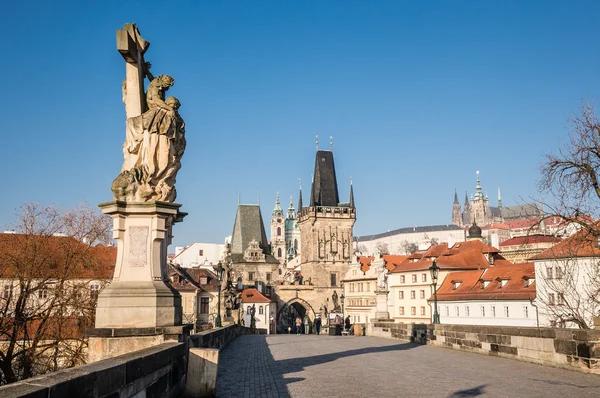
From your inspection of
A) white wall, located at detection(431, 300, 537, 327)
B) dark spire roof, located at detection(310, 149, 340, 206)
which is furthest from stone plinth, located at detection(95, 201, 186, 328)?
dark spire roof, located at detection(310, 149, 340, 206)

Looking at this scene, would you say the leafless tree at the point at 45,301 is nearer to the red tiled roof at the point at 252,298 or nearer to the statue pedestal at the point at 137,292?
the statue pedestal at the point at 137,292

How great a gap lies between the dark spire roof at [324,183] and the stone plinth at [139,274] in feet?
333

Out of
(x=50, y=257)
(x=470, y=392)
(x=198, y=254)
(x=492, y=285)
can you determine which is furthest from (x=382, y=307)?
(x=198, y=254)

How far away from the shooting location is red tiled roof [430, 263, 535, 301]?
1978 inches

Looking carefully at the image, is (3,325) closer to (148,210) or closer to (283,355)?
(283,355)

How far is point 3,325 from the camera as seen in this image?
20.0 metres

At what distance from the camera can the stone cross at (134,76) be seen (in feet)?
31.2

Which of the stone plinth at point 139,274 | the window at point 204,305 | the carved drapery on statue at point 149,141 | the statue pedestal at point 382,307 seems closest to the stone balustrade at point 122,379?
the stone plinth at point 139,274

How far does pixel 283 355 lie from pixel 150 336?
9860mm

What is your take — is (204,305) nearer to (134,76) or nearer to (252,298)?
(252,298)

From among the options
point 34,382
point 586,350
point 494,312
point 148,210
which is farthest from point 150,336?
point 494,312

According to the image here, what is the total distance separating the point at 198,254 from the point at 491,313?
3627 inches

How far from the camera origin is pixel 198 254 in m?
136

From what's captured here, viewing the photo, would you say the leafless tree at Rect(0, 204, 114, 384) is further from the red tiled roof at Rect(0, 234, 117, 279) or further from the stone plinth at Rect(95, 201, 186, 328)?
the stone plinth at Rect(95, 201, 186, 328)
